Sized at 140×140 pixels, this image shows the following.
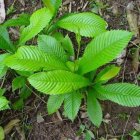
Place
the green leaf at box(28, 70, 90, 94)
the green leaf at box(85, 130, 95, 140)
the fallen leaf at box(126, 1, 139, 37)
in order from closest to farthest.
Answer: the green leaf at box(28, 70, 90, 94)
the green leaf at box(85, 130, 95, 140)
the fallen leaf at box(126, 1, 139, 37)

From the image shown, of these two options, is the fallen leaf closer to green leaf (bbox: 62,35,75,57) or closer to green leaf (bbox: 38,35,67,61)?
green leaf (bbox: 62,35,75,57)

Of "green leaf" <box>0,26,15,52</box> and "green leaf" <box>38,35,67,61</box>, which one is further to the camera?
"green leaf" <box>0,26,15,52</box>

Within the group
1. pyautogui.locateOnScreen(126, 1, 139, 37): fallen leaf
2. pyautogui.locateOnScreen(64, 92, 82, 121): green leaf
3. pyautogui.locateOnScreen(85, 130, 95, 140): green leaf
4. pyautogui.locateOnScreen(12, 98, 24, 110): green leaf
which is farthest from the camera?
pyautogui.locateOnScreen(126, 1, 139, 37): fallen leaf

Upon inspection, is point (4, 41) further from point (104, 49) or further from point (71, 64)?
point (104, 49)

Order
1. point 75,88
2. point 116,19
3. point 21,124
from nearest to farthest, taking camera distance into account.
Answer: point 75,88 → point 21,124 → point 116,19

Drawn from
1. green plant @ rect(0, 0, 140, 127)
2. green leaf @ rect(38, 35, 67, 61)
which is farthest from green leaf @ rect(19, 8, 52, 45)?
green leaf @ rect(38, 35, 67, 61)

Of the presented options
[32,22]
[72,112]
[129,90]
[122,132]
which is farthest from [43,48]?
[122,132]

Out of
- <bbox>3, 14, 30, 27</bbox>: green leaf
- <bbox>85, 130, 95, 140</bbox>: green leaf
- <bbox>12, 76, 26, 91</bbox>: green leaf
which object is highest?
<bbox>3, 14, 30, 27</bbox>: green leaf

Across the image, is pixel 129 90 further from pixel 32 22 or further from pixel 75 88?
pixel 32 22

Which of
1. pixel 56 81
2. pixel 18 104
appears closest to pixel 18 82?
pixel 18 104
